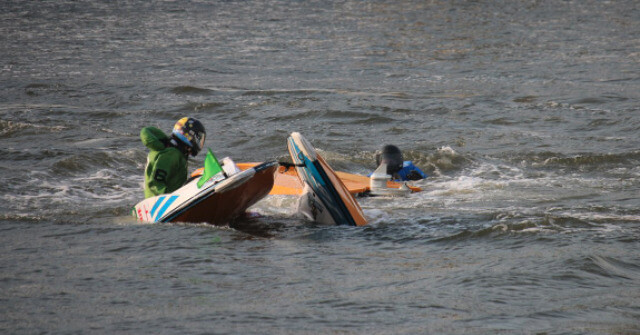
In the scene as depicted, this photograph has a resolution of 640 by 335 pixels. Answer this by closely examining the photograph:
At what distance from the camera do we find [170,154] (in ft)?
26.9

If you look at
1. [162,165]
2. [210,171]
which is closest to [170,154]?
[162,165]

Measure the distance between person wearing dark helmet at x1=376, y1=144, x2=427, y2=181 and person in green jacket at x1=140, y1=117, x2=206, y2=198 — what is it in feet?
11.1

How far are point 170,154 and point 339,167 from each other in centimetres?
546

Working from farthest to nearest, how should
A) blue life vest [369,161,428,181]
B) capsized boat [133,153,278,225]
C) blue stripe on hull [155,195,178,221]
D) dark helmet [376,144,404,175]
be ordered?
1. blue life vest [369,161,428,181]
2. dark helmet [376,144,404,175]
3. blue stripe on hull [155,195,178,221]
4. capsized boat [133,153,278,225]

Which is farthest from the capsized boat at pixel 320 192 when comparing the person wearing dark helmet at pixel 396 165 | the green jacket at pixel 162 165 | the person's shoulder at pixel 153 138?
the person wearing dark helmet at pixel 396 165

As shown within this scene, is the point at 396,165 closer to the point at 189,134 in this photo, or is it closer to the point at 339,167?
the point at 339,167

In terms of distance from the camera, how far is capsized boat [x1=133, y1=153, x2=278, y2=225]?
7629 millimetres

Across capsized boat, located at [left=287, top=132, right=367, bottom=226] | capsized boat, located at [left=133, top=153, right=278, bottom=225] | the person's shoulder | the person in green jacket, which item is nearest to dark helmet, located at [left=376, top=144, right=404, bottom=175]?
capsized boat, located at [left=287, top=132, right=367, bottom=226]

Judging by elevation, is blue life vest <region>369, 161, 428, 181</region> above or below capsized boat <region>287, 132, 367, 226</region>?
below

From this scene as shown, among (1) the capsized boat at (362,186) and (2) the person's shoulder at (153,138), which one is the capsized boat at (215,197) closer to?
(2) the person's shoulder at (153,138)

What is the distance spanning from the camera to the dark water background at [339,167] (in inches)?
226

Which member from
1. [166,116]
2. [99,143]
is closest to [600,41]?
[166,116]

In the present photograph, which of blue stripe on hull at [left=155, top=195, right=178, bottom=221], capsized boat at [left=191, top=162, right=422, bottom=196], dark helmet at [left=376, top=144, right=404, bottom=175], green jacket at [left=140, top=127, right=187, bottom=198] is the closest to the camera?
blue stripe on hull at [left=155, top=195, right=178, bottom=221]

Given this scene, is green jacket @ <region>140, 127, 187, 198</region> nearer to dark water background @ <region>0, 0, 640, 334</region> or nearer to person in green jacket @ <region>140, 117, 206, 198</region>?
person in green jacket @ <region>140, 117, 206, 198</region>
